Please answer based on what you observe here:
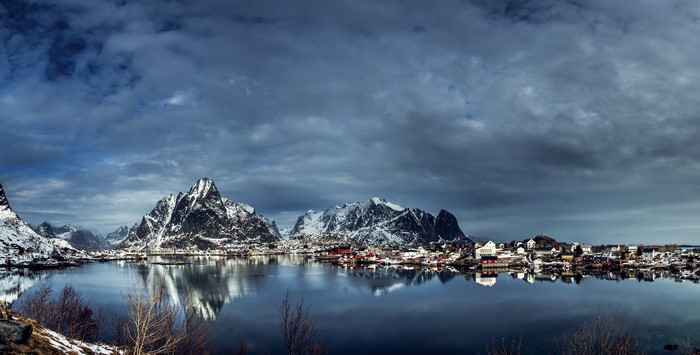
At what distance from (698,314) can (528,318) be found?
24.4 metres

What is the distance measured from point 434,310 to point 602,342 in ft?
143

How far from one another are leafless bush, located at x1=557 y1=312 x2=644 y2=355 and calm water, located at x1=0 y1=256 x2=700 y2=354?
243cm

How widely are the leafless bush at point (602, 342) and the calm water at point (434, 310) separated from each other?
243 centimetres

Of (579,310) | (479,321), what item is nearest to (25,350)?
(479,321)

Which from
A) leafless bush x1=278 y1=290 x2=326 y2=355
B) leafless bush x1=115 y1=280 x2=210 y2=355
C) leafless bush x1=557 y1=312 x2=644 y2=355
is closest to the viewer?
leafless bush x1=115 y1=280 x2=210 y2=355

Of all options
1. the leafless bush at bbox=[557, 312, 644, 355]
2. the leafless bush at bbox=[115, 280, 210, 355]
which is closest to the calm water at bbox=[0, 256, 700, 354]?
the leafless bush at bbox=[557, 312, 644, 355]

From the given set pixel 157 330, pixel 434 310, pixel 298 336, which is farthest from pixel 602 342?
pixel 434 310

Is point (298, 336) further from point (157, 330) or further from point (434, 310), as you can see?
point (434, 310)

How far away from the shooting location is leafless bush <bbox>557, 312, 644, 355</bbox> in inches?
870

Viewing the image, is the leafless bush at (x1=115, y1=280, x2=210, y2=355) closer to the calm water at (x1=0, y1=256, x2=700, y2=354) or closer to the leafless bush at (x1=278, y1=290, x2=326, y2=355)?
the leafless bush at (x1=278, y1=290, x2=326, y2=355)

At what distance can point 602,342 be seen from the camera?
23.0 m

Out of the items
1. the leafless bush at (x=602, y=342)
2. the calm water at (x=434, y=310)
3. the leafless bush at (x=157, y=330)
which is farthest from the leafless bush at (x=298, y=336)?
the leafless bush at (x=602, y=342)

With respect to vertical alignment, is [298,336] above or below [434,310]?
above

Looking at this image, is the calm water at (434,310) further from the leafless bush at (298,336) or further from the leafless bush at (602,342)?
the leafless bush at (602,342)
